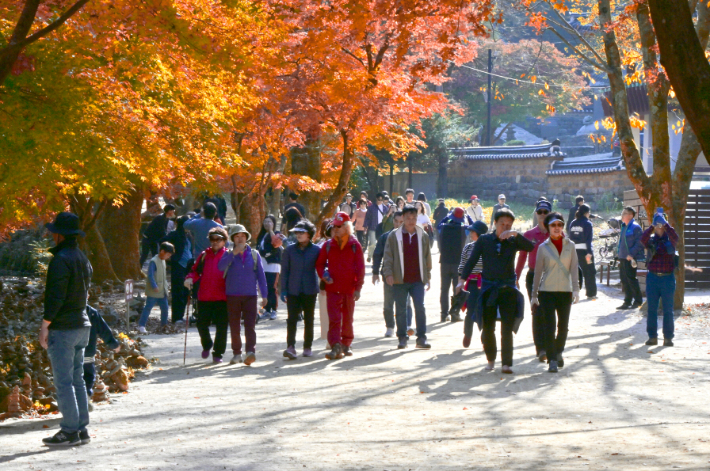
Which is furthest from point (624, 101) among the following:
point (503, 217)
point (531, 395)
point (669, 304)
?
point (531, 395)

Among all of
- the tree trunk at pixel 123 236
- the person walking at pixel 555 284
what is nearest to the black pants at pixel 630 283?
the person walking at pixel 555 284

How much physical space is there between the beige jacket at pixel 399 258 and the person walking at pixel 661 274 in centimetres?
306

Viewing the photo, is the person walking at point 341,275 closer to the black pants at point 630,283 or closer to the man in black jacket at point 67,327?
the man in black jacket at point 67,327

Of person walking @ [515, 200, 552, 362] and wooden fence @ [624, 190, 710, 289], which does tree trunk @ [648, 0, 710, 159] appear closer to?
person walking @ [515, 200, 552, 362]

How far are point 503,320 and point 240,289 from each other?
3.19 meters

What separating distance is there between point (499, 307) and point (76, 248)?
15.2ft

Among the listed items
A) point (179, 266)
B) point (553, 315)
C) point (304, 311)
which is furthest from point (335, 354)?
point (179, 266)

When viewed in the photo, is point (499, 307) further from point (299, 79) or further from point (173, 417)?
point (299, 79)

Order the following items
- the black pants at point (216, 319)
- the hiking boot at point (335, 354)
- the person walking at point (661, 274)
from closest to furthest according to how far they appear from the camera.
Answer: the black pants at point (216, 319) → the hiking boot at point (335, 354) → the person walking at point (661, 274)

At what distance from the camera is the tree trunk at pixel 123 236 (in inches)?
816

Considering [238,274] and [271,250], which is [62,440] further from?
[271,250]

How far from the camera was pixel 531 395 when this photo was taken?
8.10m

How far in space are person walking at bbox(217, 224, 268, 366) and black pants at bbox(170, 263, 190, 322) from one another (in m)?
3.51

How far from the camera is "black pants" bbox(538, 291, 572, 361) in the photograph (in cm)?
934
